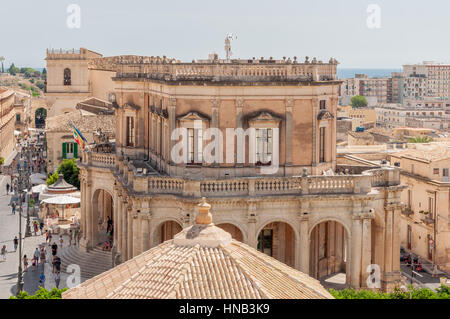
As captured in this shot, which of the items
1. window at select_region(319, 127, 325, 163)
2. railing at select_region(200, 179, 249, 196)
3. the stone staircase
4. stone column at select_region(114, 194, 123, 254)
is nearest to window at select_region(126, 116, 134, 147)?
stone column at select_region(114, 194, 123, 254)

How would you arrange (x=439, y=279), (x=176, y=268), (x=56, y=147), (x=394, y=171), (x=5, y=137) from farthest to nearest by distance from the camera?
(x=5, y=137)
(x=56, y=147)
(x=439, y=279)
(x=394, y=171)
(x=176, y=268)

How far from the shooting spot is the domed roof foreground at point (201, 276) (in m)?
20.2

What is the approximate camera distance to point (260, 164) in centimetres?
4134

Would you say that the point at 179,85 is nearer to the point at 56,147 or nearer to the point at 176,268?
the point at 176,268

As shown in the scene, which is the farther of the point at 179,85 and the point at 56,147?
the point at 56,147

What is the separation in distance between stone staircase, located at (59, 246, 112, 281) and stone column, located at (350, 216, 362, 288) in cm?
1406

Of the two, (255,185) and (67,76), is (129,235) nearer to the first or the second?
(255,185)

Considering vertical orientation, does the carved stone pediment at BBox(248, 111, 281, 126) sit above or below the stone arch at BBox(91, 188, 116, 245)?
above

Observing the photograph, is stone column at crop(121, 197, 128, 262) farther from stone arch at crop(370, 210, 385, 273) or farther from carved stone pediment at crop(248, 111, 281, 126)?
stone arch at crop(370, 210, 385, 273)

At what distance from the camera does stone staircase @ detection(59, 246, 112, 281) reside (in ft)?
154

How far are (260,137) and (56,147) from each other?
5064cm

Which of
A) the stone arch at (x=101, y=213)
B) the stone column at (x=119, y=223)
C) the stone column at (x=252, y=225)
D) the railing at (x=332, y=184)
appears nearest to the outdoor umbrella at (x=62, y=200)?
the stone arch at (x=101, y=213)

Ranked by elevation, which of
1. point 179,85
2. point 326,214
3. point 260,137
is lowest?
point 326,214
